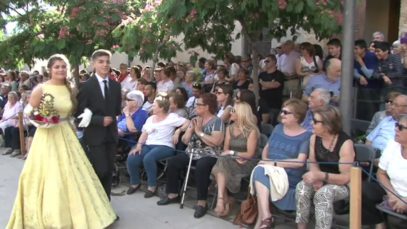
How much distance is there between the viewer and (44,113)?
483cm

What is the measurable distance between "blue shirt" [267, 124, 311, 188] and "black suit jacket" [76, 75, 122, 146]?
166 centimetres

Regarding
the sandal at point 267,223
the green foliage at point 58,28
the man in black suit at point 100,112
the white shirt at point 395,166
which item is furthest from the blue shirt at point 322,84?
the green foliage at point 58,28

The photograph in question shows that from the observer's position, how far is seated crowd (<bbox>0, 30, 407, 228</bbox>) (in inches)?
178

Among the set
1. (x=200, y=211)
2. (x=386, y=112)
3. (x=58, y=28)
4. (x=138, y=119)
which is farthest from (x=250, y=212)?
(x=58, y=28)

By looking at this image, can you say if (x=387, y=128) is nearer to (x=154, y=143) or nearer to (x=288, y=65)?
(x=154, y=143)

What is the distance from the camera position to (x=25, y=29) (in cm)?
941

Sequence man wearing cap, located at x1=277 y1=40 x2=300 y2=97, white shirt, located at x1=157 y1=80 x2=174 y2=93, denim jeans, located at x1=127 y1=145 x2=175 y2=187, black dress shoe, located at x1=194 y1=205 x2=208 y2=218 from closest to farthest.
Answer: black dress shoe, located at x1=194 y1=205 x2=208 y2=218 → denim jeans, located at x1=127 y1=145 x2=175 y2=187 → man wearing cap, located at x1=277 y1=40 x2=300 y2=97 → white shirt, located at x1=157 y1=80 x2=174 y2=93

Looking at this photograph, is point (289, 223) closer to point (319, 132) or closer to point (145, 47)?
point (319, 132)

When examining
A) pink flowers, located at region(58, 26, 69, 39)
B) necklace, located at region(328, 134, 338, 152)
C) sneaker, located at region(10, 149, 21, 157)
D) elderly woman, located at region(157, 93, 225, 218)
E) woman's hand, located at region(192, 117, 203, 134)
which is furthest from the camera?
sneaker, located at region(10, 149, 21, 157)

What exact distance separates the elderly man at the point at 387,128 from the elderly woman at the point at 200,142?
5.45ft

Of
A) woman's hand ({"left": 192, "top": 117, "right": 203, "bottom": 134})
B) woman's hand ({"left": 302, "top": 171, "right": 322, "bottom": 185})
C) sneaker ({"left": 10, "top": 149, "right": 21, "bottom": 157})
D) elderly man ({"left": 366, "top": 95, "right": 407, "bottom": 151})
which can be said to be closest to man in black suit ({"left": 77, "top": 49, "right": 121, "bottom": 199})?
woman's hand ({"left": 192, "top": 117, "right": 203, "bottom": 134})

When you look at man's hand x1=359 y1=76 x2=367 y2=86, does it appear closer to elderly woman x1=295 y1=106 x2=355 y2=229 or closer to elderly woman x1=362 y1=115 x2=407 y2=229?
elderly woman x1=295 y1=106 x2=355 y2=229

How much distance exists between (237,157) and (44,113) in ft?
6.56

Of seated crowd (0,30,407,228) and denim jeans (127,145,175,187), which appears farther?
denim jeans (127,145,175,187)
